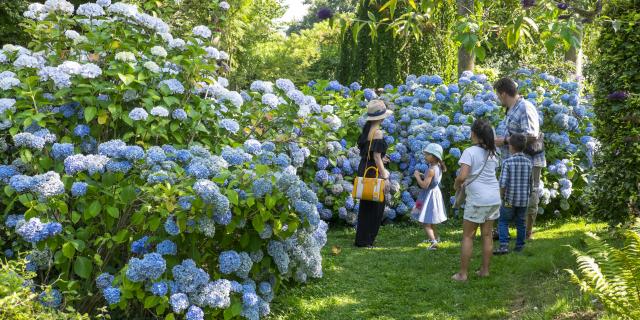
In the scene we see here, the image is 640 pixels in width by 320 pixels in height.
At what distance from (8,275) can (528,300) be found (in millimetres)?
3559

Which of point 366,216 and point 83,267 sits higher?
point 83,267

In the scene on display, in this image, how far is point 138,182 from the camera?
3.93 m

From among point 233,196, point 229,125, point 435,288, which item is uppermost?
point 229,125

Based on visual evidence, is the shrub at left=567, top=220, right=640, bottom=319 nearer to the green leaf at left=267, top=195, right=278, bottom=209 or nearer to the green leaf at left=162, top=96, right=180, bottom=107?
the green leaf at left=267, top=195, right=278, bottom=209

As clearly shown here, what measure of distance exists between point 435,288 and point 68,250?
2.95 meters

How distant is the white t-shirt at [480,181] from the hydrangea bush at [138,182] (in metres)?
1.38

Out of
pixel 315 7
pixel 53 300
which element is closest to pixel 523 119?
pixel 53 300

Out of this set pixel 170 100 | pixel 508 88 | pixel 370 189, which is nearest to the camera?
pixel 170 100

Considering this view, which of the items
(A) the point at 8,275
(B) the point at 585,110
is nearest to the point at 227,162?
(A) the point at 8,275

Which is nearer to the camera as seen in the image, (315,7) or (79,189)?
(79,189)

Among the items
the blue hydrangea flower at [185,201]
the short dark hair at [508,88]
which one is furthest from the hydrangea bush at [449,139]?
the blue hydrangea flower at [185,201]

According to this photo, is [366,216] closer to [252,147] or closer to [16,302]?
[252,147]

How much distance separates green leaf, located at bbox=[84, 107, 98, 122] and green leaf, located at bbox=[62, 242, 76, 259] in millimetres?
873

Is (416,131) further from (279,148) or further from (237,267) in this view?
(237,267)
